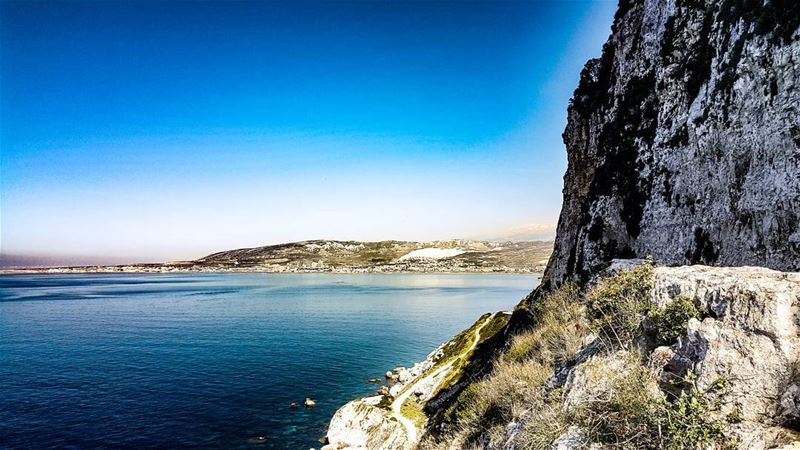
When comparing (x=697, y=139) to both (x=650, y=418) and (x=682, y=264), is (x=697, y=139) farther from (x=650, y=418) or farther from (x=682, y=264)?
(x=650, y=418)

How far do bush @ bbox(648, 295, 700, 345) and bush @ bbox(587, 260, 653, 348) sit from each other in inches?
28.3

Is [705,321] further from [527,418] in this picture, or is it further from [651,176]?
[651,176]

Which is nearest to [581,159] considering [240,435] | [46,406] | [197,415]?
[240,435]

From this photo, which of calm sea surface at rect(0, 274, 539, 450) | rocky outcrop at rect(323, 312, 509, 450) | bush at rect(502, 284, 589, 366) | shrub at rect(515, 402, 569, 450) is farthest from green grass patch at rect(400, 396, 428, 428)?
shrub at rect(515, 402, 569, 450)

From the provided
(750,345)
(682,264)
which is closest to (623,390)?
(750,345)

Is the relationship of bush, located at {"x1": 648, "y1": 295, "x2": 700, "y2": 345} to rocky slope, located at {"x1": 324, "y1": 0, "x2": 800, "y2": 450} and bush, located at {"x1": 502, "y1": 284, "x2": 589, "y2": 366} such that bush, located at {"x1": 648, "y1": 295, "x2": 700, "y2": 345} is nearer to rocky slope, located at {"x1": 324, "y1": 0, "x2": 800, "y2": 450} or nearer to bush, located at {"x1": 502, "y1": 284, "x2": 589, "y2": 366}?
rocky slope, located at {"x1": 324, "y1": 0, "x2": 800, "y2": 450}

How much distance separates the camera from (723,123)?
13.5 meters

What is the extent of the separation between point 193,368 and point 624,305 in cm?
4785

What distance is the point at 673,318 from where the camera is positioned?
9.08 m

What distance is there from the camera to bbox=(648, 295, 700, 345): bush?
8.80m

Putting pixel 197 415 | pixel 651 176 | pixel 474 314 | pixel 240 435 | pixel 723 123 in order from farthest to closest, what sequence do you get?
pixel 474 314 → pixel 197 415 → pixel 240 435 → pixel 651 176 → pixel 723 123

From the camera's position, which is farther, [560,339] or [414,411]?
[414,411]

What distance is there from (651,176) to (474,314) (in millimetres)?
71309

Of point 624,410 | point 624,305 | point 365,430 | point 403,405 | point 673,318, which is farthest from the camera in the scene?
point 403,405
